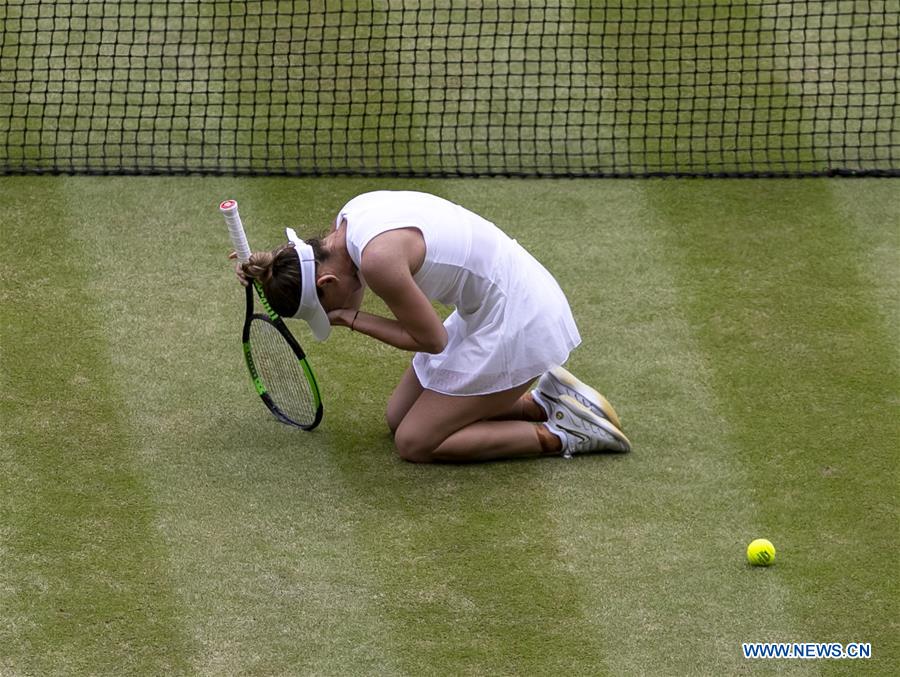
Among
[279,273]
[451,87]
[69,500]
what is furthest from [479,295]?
[451,87]

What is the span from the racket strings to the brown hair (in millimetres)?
505

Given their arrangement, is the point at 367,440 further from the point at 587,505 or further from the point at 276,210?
the point at 276,210

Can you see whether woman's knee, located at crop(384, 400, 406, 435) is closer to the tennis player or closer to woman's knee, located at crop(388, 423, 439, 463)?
the tennis player

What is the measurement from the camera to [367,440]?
668cm

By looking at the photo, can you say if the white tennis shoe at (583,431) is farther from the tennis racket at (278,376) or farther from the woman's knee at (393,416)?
the tennis racket at (278,376)

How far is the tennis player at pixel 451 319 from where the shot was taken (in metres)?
5.98

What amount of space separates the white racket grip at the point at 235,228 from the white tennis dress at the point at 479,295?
0.46 m

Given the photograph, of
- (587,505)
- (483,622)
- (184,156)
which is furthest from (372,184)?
(483,622)

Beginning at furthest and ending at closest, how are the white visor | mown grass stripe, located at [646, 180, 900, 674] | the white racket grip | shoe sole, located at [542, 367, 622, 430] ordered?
shoe sole, located at [542, 367, 622, 430]
the white visor
the white racket grip
mown grass stripe, located at [646, 180, 900, 674]

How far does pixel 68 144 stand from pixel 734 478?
17.0ft

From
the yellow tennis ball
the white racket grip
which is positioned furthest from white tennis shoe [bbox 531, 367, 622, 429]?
the white racket grip

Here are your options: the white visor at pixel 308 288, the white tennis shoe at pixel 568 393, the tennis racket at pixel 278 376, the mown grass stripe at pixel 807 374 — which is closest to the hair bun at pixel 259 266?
the white visor at pixel 308 288

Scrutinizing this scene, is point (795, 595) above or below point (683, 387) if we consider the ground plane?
below

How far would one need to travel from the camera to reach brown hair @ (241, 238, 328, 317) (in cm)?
596
